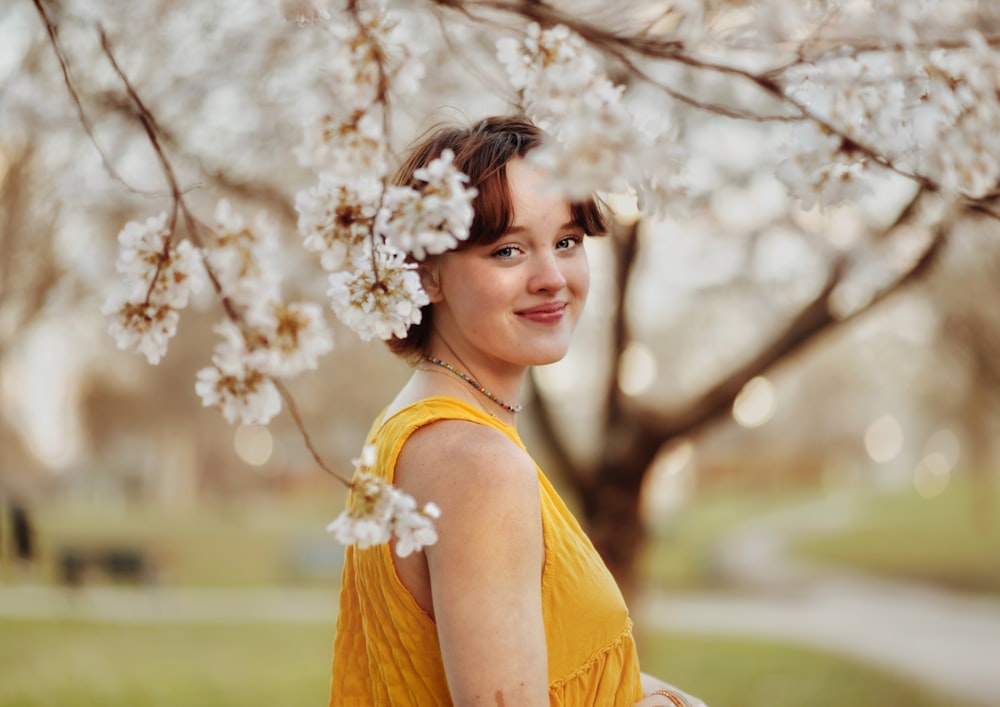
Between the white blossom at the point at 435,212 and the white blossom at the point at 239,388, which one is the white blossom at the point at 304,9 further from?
the white blossom at the point at 239,388

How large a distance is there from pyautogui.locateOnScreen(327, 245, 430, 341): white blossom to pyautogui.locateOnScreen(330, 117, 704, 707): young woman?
0.17 m

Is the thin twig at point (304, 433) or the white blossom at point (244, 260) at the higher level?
the white blossom at point (244, 260)

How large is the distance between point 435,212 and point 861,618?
12.2 meters

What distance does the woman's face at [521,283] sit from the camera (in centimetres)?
161

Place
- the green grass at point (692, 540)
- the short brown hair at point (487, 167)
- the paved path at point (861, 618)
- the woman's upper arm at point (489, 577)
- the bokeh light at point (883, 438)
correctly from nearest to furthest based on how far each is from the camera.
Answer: the woman's upper arm at point (489, 577) < the short brown hair at point (487, 167) < the paved path at point (861, 618) < the green grass at point (692, 540) < the bokeh light at point (883, 438)

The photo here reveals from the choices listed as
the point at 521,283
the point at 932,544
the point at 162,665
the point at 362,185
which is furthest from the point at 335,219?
the point at 932,544

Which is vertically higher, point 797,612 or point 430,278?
point 797,612

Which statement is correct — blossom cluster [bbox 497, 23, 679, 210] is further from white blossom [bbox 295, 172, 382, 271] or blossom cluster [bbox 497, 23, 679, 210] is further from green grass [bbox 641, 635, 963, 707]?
green grass [bbox 641, 635, 963, 707]

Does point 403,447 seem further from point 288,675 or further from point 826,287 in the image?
point 288,675

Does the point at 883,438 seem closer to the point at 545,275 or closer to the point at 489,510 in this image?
the point at 545,275

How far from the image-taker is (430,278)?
170 centimetres

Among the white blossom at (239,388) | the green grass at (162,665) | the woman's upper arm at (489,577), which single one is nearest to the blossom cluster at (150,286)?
the white blossom at (239,388)

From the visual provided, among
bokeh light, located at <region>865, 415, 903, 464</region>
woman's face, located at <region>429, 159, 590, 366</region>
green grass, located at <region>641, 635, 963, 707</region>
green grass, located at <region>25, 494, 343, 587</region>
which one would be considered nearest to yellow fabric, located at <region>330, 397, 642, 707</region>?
woman's face, located at <region>429, 159, 590, 366</region>

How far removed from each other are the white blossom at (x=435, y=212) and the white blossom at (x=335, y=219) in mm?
146
